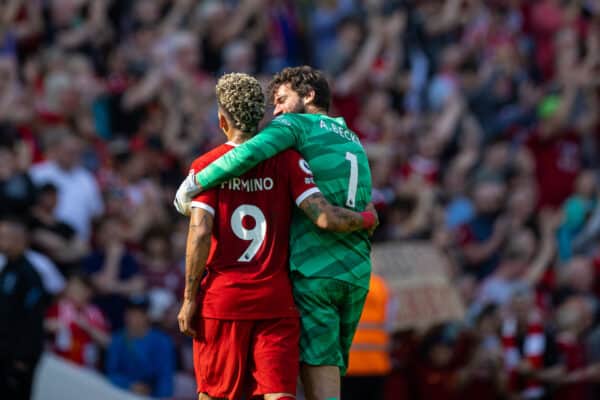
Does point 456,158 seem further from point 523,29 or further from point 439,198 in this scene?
point 523,29

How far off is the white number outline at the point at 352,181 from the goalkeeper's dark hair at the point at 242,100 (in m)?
0.57

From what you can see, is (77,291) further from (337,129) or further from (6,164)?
(337,129)

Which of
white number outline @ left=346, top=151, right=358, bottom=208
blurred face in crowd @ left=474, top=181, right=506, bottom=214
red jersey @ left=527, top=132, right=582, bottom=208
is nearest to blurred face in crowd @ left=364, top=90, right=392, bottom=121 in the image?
blurred face in crowd @ left=474, top=181, right=506, bottom=214

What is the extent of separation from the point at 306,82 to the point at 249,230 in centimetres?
96

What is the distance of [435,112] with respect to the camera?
1777 centimetres

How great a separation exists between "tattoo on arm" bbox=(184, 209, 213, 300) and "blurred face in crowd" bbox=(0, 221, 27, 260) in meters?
3.96

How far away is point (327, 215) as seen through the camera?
23.6 feet

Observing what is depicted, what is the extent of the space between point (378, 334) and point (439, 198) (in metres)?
5.34

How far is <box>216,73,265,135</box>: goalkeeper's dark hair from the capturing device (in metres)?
7.30

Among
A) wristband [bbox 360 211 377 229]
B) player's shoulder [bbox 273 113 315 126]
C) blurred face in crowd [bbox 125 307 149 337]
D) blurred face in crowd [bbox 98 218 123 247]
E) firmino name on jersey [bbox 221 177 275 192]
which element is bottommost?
blurred face in crowd [bbox 125 307 149 337]

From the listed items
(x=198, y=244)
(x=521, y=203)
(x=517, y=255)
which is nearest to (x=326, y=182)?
(x=198, y=244)

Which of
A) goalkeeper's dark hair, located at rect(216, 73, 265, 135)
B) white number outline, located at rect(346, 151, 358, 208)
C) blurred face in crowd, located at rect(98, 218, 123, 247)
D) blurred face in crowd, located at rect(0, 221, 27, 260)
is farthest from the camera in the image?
blurred face in crowd, located at rect(98, 218, 123, 247)

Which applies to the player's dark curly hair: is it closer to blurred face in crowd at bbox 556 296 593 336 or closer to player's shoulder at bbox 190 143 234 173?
player's shoulder at bbox 190 143 234 173

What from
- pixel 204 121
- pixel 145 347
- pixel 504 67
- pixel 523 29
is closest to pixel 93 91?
pixel 204 121
